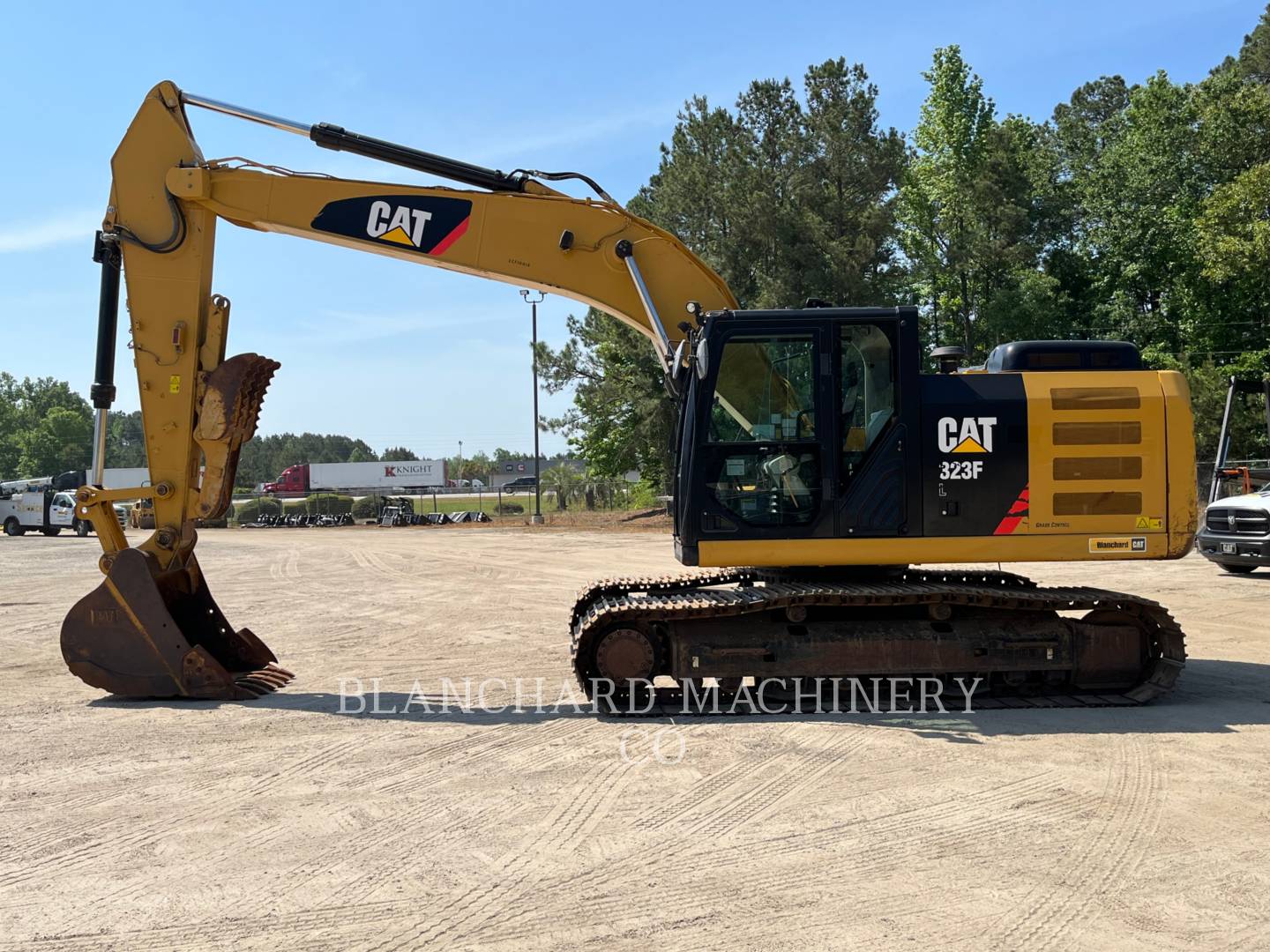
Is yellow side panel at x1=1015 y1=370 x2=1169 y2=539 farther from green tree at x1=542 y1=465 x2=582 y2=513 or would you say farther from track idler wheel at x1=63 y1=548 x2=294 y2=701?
green tree at x1=542 y1=465 x2=582 y2=513

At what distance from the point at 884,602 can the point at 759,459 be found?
4.78ft

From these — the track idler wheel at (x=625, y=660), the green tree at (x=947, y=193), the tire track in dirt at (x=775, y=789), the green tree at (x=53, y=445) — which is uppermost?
the green tree at (x=947, y=193)

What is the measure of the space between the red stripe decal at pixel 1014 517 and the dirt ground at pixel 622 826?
54.3 inches

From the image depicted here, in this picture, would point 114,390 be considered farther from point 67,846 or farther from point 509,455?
point 509,455

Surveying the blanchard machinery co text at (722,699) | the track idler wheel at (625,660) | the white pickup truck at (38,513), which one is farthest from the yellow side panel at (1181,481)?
the white pickup truck at (38,513)

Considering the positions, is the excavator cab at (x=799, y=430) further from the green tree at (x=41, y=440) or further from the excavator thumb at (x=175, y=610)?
the green tree at (x=41, y=440)

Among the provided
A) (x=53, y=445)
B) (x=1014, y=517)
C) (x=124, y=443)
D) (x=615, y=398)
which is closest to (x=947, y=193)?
(x=615, y=398)

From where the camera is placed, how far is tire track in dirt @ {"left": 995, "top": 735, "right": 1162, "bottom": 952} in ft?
13.6

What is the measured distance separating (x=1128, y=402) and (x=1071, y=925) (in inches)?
197

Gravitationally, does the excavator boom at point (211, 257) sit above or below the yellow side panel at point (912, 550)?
above

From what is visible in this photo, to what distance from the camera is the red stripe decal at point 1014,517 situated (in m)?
7.88

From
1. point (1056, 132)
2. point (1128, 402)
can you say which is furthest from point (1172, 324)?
point (1128, 402)

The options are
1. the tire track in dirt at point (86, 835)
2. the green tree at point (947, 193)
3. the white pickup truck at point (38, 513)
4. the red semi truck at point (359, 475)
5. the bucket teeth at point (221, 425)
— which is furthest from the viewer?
the red semi truck at point (359, 475)

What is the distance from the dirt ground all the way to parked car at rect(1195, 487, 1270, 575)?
25.0 feet
